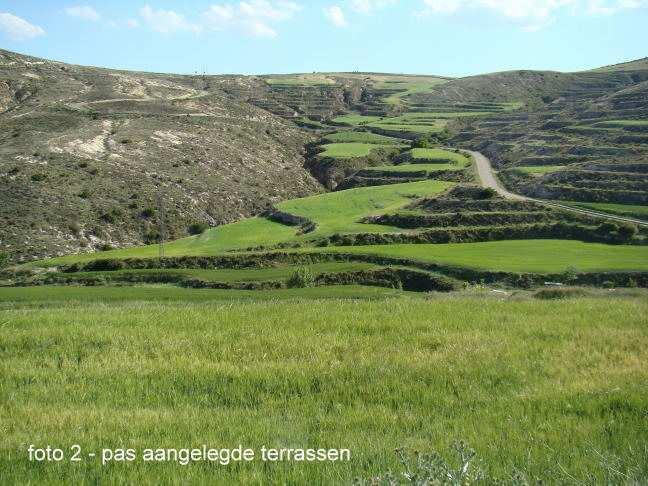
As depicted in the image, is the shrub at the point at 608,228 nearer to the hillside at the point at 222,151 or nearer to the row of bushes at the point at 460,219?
the row of bushes at the point at 460,219

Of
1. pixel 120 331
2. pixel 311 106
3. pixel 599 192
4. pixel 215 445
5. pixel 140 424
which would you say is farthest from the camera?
pixel 311 106

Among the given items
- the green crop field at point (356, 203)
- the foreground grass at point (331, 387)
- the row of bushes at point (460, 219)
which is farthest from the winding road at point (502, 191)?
the foreground grass at point (331, 387)

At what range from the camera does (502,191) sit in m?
76.7

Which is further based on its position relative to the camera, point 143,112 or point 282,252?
point 143,112

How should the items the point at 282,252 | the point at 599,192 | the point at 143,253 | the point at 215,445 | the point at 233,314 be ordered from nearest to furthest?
the point at 215,445 → the point at 233,314 → the point at 282,252 → the point at 143,253 → the point at 599,192

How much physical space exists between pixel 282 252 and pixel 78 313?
40.2 meters

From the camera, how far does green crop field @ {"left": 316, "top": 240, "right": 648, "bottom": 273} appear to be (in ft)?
148

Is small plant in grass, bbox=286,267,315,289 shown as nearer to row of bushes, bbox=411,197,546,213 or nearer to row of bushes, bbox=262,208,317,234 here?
row of bushes, bbox=262,208,317,234

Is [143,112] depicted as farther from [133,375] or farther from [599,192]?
[133,375]

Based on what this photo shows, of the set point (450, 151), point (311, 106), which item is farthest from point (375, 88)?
point (450, 151)

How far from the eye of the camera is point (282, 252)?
55344mm

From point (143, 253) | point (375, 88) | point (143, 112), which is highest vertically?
point (375, 88)

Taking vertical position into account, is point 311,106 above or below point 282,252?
above

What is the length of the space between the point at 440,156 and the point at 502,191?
79.0 ft
